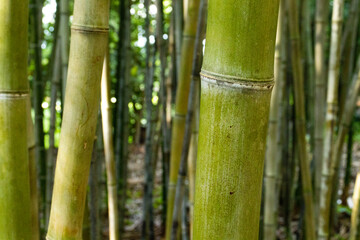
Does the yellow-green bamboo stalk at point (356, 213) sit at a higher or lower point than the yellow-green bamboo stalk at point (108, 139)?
lower

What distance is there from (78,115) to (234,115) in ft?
0.86

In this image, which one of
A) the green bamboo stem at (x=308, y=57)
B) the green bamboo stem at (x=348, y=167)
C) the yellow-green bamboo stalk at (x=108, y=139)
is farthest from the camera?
the green bamboo stem at (x=348, y=167)

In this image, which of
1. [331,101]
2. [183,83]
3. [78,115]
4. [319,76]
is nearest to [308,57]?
[319,76]

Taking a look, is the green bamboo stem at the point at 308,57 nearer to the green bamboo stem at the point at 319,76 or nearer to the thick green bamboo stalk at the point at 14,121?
the green bamboo stem at the point at 319,76

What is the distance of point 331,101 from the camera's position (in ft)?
4.20

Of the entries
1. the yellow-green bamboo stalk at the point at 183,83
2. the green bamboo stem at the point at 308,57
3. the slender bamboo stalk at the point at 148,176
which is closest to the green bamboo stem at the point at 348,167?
the green bamboo stem at the point at 308,57

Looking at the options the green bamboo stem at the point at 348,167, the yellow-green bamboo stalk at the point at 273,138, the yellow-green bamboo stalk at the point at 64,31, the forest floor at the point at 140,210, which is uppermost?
the yellow-green bamboo stalk at the point at 64,31

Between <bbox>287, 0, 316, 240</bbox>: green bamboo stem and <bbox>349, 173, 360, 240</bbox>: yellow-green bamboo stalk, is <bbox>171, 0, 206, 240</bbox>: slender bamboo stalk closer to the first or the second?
<bbox>287, 0, 316, 240</bbox>: green bamboo stem

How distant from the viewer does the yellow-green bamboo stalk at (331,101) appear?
1261 millimetres

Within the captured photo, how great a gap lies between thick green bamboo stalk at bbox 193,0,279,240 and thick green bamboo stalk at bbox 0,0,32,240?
337 millimetres

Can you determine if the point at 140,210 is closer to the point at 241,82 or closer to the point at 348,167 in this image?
the point at 348,167

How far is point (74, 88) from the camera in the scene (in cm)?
60

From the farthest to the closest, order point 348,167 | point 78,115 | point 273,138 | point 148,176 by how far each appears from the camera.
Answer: point 348,167 → point 148,176 → point 273,138 → point 78,115

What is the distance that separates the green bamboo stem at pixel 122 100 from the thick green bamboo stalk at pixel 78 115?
3.39 ft
